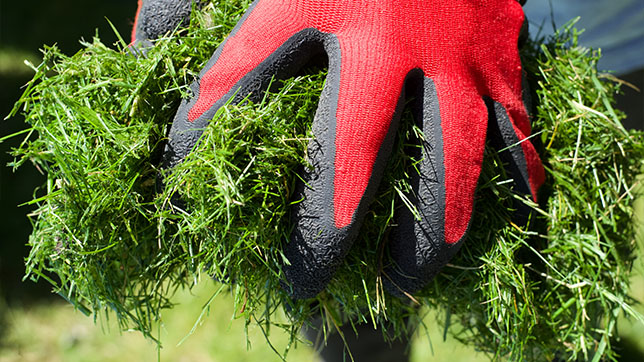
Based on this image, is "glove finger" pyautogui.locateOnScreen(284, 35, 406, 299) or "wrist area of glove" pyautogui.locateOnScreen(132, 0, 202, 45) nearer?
"glove finger" pyautogui.locateOnScreen(284, 35, 406, 299)

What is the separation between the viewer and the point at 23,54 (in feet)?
12.3

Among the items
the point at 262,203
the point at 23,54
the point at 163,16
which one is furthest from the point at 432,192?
the point at 23,54

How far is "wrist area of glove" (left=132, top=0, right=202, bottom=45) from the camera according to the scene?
954 millimetres

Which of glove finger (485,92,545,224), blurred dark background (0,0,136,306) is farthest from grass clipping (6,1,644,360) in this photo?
blurred dark background (0,0,136,306)

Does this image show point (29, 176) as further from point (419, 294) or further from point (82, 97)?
point (419, 294)

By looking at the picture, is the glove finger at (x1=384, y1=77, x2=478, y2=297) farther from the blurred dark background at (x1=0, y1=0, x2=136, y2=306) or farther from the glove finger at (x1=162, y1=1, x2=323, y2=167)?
the blurred dark background at (x1=0, y1=0, x2=136, y2=306)

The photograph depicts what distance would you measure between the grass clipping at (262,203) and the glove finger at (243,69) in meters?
0.03

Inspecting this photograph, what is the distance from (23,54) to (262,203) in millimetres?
3625

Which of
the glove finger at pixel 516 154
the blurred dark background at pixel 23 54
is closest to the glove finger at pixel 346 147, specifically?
the glove finger at pixel 516 154

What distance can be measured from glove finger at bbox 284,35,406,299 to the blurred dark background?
2061 millimetres

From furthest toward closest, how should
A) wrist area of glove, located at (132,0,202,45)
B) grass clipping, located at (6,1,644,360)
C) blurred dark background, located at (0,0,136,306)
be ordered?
blurred dark background, located at (0,0,136,306) < wrist area of glove, located at (132,0,202,45) < grass clipping, located at (6,1,644,360)

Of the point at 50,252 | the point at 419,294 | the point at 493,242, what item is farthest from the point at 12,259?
the point at 493,242

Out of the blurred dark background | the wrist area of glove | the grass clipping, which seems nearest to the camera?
the grass clipping

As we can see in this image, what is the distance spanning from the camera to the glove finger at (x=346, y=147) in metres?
0.85
